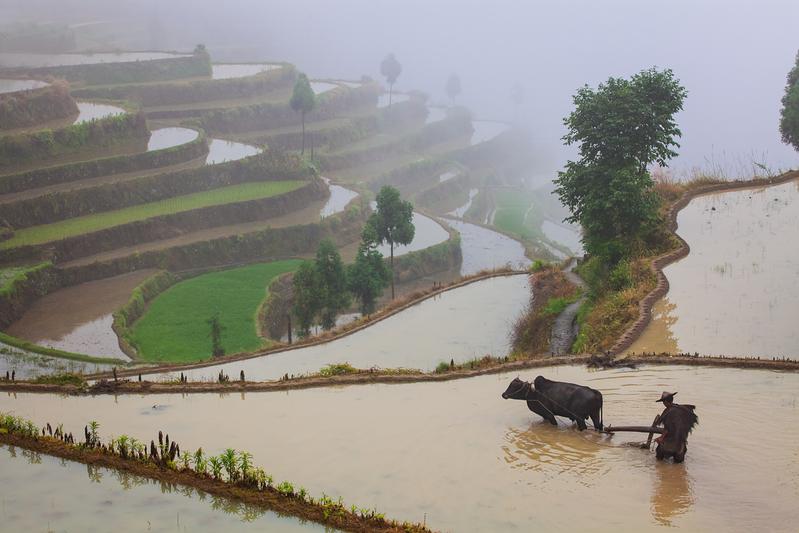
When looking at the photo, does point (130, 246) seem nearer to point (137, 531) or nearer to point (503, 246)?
point (503, 246)

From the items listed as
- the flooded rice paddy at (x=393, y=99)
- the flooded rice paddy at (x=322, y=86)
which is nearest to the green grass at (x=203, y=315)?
the flooded rice paddy at (x=322, y=86)

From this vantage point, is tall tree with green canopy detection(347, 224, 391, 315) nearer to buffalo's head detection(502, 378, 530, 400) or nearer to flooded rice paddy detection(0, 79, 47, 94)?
buffalo's head detection(502, 378, 530, 400)

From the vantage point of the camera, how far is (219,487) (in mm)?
9867

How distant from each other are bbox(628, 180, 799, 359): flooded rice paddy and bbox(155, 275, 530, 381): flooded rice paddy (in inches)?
143

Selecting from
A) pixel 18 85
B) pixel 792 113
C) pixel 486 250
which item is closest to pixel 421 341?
pixel 792 113

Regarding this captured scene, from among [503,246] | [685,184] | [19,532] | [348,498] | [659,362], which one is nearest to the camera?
[19,532]

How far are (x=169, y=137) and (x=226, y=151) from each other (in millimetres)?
2622

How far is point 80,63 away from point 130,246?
26.4 metres

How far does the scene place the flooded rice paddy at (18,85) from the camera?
41406mm

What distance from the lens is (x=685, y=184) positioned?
27000 millimetres

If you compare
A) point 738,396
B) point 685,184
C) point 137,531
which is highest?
point 685,184

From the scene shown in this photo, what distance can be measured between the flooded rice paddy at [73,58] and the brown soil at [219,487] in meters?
47.6

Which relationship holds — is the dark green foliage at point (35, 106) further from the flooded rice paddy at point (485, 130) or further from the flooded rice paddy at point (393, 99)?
the flooded rice paddy at point (485, 130)

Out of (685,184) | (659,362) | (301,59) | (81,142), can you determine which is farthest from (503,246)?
(301,59)
